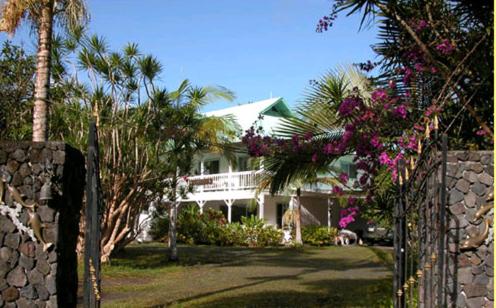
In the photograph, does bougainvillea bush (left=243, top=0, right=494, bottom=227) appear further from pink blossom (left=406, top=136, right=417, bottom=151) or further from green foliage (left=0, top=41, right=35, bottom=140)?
green foliage (left=0, top=41, right=35, bottom=140)

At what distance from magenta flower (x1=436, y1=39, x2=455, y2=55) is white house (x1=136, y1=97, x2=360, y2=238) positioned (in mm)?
18923

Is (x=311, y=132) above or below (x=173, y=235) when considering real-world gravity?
above

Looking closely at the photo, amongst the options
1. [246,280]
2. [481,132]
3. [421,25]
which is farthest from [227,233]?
[481,132]

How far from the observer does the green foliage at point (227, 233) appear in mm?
26906

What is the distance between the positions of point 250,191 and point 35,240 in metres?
22.5

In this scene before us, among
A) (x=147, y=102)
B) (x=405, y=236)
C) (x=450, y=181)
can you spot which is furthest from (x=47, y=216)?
(x=147, y=102)

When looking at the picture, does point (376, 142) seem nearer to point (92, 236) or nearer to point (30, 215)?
point (92, 236)

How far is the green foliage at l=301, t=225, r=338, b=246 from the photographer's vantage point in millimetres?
28172

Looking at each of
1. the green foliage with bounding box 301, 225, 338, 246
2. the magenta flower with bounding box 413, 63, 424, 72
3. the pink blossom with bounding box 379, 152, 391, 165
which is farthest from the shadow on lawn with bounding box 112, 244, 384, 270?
the magenta flower with bounding box 413, 63, 424, 72

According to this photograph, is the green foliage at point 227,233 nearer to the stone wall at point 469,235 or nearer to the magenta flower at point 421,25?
the magenta flower at point 421,25

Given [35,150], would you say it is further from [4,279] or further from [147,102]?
[147,102]

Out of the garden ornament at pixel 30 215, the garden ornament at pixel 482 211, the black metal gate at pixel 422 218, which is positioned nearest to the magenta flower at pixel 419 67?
the black metal gate at pixel 422 218

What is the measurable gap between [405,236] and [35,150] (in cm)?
416

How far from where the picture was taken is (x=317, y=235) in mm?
28234
